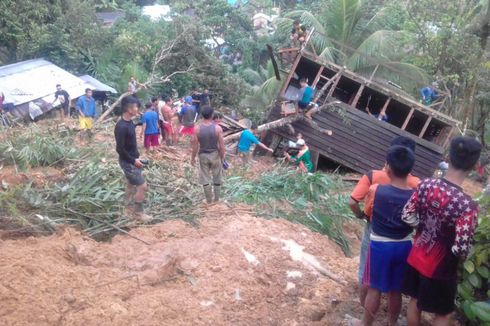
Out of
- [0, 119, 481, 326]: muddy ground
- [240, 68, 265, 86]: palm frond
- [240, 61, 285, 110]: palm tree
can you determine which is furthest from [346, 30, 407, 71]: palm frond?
[0, 119, 481, 326]: muddy ground

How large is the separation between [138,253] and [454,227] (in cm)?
317

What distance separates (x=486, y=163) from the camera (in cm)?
1823

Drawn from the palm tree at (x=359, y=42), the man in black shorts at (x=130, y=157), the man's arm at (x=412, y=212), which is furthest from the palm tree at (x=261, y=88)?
the man's arm at (x=412, y=212)

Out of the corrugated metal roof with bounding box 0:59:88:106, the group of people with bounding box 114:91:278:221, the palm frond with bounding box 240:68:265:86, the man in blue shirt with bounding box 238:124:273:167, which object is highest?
the group of people with bounding box 114:91:278:221

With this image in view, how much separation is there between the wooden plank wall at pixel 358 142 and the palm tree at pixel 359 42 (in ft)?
11.0

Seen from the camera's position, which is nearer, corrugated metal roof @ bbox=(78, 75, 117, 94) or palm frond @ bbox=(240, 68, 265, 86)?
corrugated metal roof @ bbox=(78, 75, 117, 94)

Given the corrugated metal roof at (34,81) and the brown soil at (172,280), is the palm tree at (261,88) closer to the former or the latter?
the corrugated metal roof at (34,81)

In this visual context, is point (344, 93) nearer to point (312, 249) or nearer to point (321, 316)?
point (312, 249)

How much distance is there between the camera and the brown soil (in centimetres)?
380

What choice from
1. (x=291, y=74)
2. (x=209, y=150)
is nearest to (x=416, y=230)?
(x=209, y=150)

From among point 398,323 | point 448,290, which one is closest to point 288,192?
point 398,323

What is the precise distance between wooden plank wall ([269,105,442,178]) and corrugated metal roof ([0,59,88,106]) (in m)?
7.91

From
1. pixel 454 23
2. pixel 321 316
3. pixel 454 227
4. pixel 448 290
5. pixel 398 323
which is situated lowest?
pixel 321 316

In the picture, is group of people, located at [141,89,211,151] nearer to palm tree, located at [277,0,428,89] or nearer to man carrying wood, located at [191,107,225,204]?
man carrying wood, located at [191,107,225,204]
